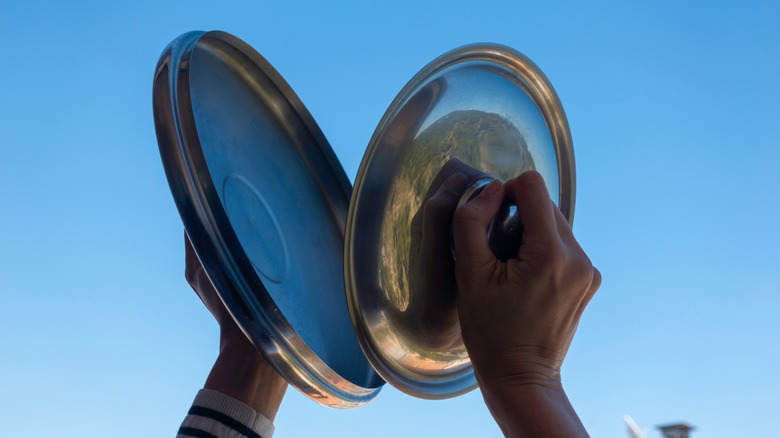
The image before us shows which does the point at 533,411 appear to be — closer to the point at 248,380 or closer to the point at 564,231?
the point at 564,231

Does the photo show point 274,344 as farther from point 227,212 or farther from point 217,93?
point 217,93

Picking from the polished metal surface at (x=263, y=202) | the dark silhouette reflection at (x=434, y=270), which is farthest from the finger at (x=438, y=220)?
the polished metal surface at (x=263, y=202)

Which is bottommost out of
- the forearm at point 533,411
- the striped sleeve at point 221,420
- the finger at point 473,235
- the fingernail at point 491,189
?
the striped sleeve at point 221,420

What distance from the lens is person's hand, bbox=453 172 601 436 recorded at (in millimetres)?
329

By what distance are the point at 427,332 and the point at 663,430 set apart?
288cm

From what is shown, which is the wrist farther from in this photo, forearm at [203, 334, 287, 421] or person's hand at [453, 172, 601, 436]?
forearm at [203, 334, 287, 421]

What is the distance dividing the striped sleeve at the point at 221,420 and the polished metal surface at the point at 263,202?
7cm

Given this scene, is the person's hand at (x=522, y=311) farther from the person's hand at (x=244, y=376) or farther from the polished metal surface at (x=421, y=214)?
the person's hand at (x=244, y=376)

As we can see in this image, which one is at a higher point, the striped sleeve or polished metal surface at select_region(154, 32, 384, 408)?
polished metal surface at select_region(154, 32, 384, 408)

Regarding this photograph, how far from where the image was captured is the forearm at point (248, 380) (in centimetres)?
49

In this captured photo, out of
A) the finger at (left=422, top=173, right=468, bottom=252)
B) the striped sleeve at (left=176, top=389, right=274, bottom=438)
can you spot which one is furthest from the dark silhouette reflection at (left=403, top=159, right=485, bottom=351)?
the striped sleeve at (left=176, top=389, right=274, bottom=438)

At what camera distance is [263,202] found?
50 centimetres

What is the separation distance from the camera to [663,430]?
286cm

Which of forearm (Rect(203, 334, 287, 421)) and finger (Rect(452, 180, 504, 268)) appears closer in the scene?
finger (Rect(452, 180, 504, 268))
